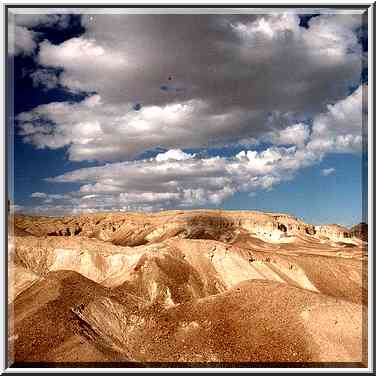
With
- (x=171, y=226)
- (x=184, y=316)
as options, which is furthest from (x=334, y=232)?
(x=184, y=316)

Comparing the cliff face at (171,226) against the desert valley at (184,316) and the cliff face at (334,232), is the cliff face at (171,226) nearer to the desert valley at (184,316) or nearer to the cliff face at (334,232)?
the cliff face at (334,232)

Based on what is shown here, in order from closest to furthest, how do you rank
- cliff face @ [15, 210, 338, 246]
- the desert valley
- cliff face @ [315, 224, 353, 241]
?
1. the desert valley
2. cliff face @ [15, 210, 338, 246]
3. cliff face @ [315, 224, 353, 241]

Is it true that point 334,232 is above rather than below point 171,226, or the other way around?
below

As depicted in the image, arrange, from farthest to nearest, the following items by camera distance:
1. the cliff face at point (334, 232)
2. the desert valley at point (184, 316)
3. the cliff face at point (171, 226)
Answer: the cliff face at point (334, 232) → the cliff face at point (171, 226) → the desert valley at point (184, 316)

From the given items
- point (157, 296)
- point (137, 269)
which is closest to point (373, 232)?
point (157, 296)

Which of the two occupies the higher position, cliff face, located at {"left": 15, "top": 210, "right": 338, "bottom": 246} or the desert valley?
cliff face, located at {"left": 15, "top": 210, "right": 338, "bottom": 246}

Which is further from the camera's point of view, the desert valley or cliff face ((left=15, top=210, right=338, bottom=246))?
cliff face ((left=15, top=210, right=338, bottom=246))

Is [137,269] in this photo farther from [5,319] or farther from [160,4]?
[160,4]

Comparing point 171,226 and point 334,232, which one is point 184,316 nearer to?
point 171,226

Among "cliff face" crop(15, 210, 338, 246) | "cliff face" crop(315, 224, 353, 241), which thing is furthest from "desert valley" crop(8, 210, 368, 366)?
"cliff face" crop(315, 224, 353, 241)

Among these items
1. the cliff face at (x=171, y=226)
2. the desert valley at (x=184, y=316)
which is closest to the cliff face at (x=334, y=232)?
the cliff face at (x=171, y=226)

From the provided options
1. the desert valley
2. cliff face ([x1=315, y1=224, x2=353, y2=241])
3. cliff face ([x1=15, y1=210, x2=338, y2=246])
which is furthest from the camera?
cliff face ([x1=315, y1=224, x2=353, y2=241])

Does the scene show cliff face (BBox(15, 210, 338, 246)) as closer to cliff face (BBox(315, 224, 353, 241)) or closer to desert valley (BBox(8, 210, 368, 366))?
cliff face (BBox(315, 224, 353, 241))

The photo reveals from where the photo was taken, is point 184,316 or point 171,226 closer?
point 184,316
